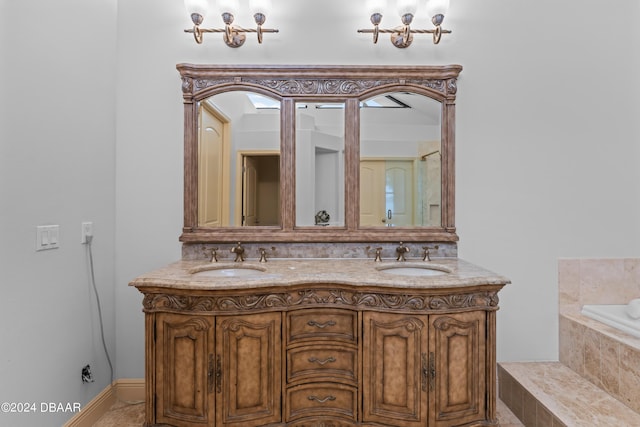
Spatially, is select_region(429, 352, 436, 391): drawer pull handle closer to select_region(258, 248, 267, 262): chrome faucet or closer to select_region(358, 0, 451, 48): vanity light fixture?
select_region(258, 248, 267, 262): chrome faucet

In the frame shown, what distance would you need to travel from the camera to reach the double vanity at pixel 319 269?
1544 millimetres

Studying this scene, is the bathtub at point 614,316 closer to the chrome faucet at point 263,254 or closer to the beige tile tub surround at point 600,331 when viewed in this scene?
the beige tile tub surround at point 600,331

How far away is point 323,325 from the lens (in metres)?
1.62

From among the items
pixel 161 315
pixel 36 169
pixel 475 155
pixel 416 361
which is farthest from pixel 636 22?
pixel 36 169

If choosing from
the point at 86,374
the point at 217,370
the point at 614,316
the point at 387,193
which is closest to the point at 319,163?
the point at 387,193

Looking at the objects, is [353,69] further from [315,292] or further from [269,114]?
[315,292]

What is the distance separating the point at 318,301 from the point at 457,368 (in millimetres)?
692

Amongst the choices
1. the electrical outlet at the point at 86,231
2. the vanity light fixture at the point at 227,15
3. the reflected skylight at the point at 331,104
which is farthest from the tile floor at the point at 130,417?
the vanity light fixture at the point at 227,15

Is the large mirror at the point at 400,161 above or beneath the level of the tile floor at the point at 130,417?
above

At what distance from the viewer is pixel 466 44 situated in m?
2.14

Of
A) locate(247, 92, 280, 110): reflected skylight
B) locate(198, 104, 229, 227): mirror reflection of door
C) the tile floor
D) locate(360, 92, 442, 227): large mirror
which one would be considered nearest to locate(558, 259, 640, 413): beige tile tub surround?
the tile floor

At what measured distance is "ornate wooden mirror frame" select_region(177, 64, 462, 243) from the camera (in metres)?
2.08

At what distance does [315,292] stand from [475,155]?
4.34 ft

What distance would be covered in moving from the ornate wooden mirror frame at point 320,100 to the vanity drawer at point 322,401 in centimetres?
81
